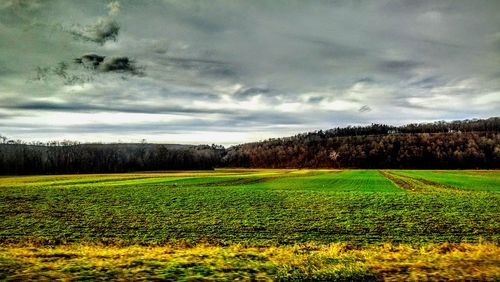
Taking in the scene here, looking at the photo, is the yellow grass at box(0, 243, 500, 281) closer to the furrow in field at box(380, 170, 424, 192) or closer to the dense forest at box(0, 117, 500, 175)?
the furrow in field at box(380, 170, 424, 192)

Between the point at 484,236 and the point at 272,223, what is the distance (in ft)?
47.3

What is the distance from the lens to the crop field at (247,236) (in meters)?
11.7

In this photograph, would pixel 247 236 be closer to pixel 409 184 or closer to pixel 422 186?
pixel 422 186

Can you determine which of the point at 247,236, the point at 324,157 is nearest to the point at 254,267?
the point at 247,236

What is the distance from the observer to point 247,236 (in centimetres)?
2656

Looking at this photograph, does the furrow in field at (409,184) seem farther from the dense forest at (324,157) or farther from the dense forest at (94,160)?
the dense forest at (94,160)

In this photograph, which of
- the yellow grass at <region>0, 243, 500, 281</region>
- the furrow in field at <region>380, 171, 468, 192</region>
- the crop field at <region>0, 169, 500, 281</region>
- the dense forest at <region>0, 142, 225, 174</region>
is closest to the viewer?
the yellow grass at <region>0, 243, 500, 281</region>

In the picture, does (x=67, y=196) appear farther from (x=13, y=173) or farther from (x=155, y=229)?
(x=13, y=173)

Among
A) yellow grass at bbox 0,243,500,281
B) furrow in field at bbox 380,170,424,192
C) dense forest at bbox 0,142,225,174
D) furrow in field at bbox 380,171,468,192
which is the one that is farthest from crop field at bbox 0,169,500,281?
dense forest at bbox 0,142,225,174

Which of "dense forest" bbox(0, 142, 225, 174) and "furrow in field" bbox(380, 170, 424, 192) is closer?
"furrow in field" bbox(380, 170, 424, 192)

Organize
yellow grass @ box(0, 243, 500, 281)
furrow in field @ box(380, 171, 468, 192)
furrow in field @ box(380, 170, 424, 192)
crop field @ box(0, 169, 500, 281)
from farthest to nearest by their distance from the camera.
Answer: furrow in field @ box(380, 170, 424, 192), furrow in field @ box(380, 171, 468, 192), crop field @ box(0, 169, 500, 281), yellow grass @ box(0, 243, 500, 281)

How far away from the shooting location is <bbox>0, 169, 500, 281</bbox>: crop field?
11734 mm

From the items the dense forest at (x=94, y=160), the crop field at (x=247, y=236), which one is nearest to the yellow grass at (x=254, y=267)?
the crop field at (x=247, y=236)

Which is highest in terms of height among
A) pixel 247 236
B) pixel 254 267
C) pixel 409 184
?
pixel 254 267
